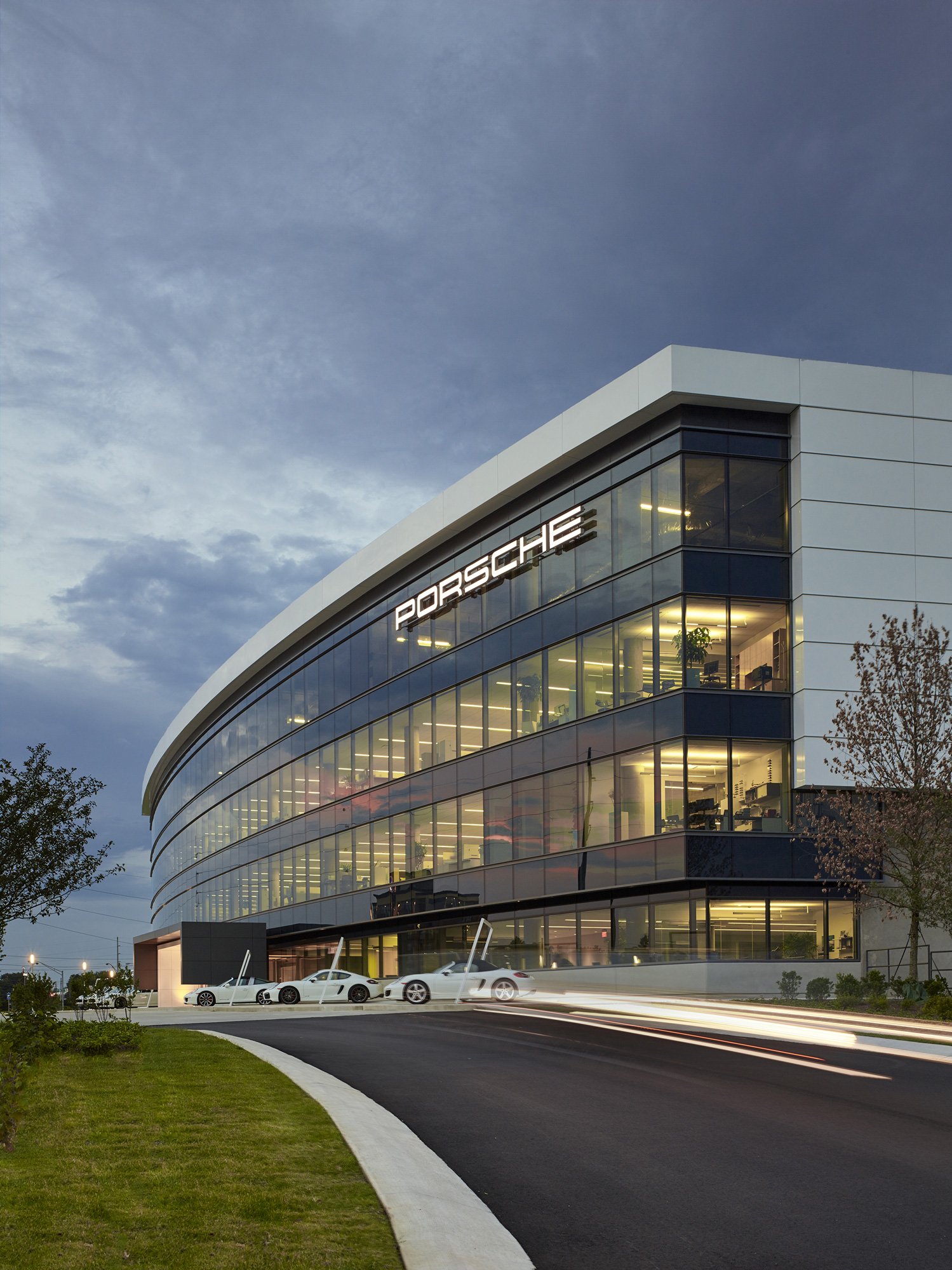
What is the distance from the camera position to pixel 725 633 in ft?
120

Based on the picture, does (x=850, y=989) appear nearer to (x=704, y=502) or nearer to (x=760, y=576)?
(x=760, y=576)

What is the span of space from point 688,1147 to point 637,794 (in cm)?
2743

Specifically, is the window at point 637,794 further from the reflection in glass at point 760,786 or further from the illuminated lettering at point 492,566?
the illuminated lettering at point 492,566

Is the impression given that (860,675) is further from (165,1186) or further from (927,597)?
(165,1186)

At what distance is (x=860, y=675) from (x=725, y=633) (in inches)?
242

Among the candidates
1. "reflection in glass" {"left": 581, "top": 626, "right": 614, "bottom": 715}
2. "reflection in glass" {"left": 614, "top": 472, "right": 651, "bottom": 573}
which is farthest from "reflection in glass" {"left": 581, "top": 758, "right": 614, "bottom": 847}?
"reflection in glass" {"left": 614, "top": 472, "right": 651, "bottom": 573}

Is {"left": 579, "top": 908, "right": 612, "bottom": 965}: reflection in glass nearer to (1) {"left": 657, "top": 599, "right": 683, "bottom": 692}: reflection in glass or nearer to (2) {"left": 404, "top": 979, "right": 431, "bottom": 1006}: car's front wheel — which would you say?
(2) {"left": 404, "top": 979, "right": 431, "bottom": 1006}: car's front wheel

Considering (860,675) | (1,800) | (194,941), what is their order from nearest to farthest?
(1,800) → (860,675) → (194,941)

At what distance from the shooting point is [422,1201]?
7965mm

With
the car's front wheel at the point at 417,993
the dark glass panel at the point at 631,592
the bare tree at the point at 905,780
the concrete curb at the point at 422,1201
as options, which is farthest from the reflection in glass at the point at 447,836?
the concrete curb at the point at 422,1201

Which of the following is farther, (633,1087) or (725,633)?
(725,633)

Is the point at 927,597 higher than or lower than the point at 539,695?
higher

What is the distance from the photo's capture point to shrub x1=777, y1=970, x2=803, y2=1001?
3391cm

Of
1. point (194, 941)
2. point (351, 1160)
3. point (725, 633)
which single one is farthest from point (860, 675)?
point (194, 941)
